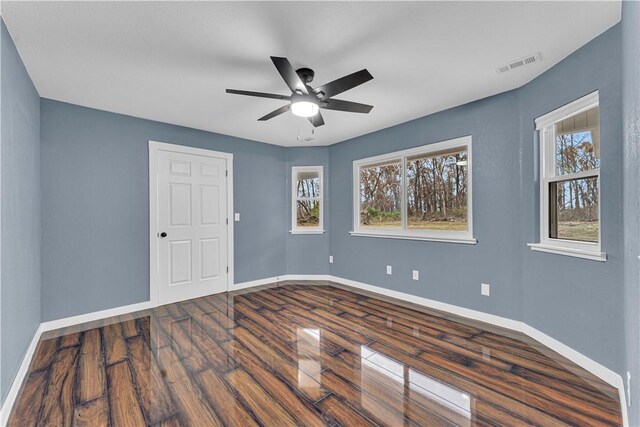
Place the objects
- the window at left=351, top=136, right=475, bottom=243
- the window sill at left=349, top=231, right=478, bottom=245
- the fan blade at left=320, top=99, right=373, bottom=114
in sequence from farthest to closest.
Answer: the window at left=351, top=136, right=475, bottom=243, the window sill at left=349, top=231, right=478, bottom=245, the fan blade at left=320, top=99, right=373, bottom=114

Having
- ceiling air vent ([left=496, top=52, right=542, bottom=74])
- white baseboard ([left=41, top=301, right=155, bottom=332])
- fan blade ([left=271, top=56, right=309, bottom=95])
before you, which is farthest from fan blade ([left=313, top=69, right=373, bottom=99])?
white baseboard ([left=41, top=301, right=155, bottom=332])

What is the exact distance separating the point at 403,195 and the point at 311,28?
2.68 metres

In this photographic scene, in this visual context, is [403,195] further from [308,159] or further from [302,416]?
[302,416]

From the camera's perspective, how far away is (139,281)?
3662 millimetres

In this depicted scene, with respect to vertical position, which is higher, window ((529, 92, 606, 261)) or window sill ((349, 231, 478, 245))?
window ((529, 92, 606, 261))

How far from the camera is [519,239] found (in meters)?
2.96

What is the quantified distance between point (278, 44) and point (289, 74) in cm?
28

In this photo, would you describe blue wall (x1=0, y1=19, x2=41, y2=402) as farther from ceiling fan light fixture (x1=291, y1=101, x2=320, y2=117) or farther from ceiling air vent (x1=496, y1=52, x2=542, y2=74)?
ceiling air vent (x1=496, y1=52, x2=542, y2=74)

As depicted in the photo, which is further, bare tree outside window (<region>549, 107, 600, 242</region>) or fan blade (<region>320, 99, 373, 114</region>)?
fan blade (<region>320, 99, 373, 114</region>)

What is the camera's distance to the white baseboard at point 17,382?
173 cm

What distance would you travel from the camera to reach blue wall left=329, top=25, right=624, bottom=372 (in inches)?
81.1

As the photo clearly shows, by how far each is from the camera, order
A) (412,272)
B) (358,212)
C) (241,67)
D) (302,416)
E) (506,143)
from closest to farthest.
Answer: (302,416), (241,67), (506,143), (412,272), (358,212)

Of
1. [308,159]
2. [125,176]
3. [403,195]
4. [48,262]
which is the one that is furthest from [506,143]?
[48,262]

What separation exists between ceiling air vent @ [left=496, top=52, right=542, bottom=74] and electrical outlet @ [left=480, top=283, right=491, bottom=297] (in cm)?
213
